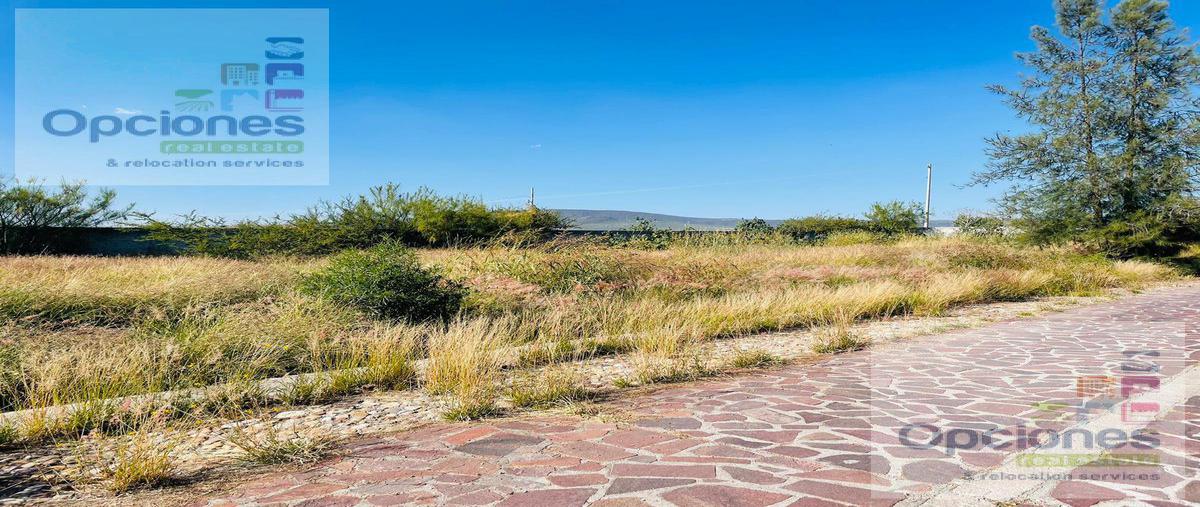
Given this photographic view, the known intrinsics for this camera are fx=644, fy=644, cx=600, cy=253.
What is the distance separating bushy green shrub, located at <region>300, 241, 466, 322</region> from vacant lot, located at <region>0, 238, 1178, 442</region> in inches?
9.1

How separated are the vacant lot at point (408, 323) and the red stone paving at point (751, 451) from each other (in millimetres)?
734

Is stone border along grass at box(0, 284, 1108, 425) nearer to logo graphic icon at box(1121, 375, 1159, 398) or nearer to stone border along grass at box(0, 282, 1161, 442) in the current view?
stone border along grass at box(0, 282, 1161, 442)

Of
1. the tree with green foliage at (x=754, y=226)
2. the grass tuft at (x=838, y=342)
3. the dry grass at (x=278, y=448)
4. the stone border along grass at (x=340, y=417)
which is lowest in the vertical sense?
the stone border along grass at (x=340, y=417)

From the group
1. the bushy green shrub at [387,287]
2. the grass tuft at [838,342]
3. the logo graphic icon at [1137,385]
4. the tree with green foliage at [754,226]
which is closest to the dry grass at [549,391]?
the grass tuft at [838,342]

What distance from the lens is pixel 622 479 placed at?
10.3 feet

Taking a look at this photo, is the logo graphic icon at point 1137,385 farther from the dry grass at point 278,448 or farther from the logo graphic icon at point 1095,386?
the dry grass at point 278,448

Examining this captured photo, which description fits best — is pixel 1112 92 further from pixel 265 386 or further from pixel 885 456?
pixel 265 386

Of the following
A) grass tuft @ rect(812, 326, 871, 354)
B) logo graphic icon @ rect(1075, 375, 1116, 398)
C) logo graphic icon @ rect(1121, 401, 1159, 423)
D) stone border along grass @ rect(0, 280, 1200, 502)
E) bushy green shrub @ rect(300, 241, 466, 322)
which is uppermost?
bushy green shrub @ rect(300, 241, 466, 322)

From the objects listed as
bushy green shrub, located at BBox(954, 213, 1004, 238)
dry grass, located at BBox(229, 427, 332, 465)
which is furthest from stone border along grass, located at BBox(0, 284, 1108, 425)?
bushy green shrub, located at BBox(954, 213, 1004, 238)

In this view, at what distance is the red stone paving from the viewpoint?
2.92 meters

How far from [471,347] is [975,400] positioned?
12.7 ft

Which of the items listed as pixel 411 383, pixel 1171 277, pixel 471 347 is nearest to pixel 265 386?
pixel 411 383

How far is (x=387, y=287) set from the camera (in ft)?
26.5

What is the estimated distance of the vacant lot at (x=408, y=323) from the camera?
4.90 meters
